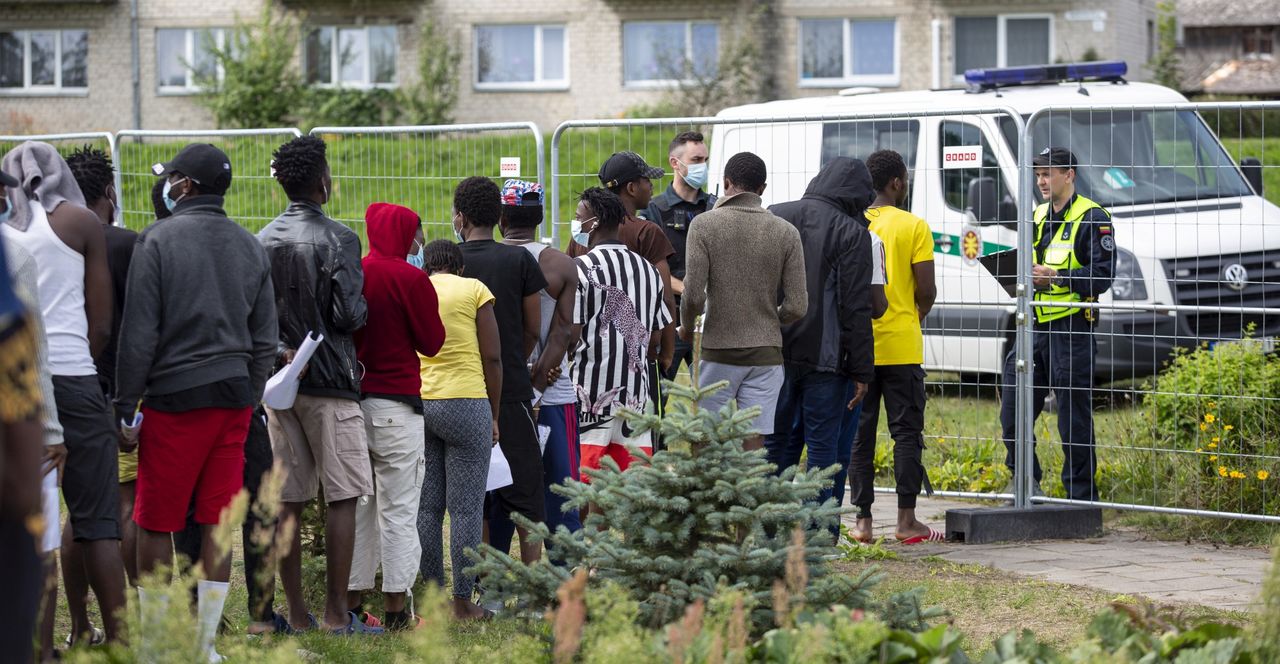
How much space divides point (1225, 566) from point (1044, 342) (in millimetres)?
1550

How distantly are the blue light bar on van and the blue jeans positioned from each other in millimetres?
5200

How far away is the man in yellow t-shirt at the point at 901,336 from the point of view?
766 centimetres

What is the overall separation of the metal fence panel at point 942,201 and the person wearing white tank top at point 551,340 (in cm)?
142

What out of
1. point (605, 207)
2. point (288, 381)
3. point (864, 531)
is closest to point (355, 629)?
point (288, 381)

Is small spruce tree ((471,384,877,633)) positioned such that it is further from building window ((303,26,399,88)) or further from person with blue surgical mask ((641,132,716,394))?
building window ((303,26,399,88))

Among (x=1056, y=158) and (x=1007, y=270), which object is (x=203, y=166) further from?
(x=1056, y=158)

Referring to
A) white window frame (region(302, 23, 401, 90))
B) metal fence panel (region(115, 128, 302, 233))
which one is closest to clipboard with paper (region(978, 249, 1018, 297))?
metal fence panel (region(115, 128, 302, 233))

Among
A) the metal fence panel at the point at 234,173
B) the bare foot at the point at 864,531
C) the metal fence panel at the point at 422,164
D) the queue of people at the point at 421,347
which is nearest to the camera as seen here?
the queue of people at the point at 421,347

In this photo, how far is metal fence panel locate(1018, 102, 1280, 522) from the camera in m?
7.80

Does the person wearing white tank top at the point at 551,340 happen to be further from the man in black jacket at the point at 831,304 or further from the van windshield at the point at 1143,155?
the van windshield at the point at 1143,155

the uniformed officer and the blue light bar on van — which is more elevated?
the blue light bar on van

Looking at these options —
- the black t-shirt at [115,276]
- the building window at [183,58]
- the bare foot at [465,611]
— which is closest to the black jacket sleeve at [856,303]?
the bare foot at [465,611]

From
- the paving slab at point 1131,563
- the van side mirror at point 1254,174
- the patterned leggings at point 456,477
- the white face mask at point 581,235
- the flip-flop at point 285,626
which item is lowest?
the paving slab at point 1131,563

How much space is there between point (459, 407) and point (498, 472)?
14.6 inches
